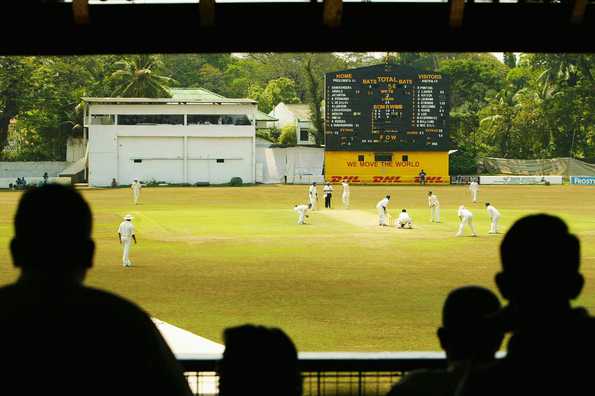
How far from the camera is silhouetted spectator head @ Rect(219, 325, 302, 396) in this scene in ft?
8.32

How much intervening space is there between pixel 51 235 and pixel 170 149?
68904mm

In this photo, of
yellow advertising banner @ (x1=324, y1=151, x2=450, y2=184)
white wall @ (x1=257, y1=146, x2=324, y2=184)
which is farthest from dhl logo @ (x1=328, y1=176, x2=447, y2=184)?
white wall @ (x1=257, y1=146, x2=324, y2=184)

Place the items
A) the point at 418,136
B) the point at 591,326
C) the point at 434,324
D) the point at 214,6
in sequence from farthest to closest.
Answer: the point at 418,136 < the point at 434,324 < the point at 214,6 < the point at 591,326

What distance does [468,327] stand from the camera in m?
2.83

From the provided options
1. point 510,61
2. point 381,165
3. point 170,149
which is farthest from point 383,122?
point 510,61

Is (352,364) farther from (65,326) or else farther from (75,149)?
(75,149)

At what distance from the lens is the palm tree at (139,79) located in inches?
3140

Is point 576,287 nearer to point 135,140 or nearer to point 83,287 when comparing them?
point 83,287

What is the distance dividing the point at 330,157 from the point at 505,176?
15115 millimetres

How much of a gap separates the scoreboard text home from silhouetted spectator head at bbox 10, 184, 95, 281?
208ft

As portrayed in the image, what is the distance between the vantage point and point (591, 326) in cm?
212

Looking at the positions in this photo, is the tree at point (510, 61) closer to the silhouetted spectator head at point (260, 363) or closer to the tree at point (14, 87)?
the tree at point (14, 87)

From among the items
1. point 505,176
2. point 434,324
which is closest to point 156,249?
point 434,324

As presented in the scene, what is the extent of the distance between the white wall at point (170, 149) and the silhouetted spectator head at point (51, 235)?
224ft
